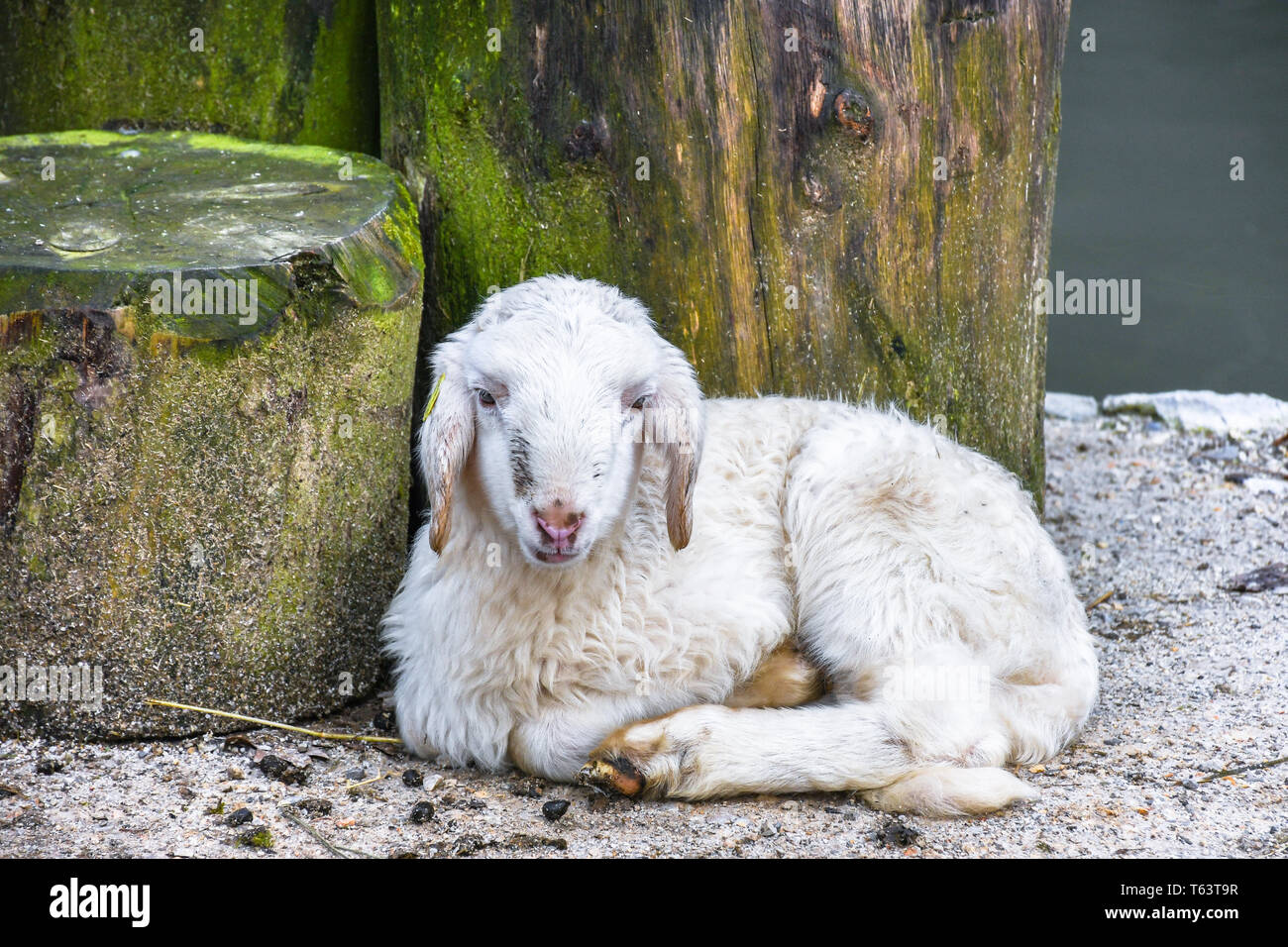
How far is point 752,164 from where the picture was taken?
389 cm

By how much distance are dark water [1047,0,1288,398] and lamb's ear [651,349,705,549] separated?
573cm

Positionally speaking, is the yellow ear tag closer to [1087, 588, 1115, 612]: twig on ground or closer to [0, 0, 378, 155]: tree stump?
[0, 0, 378, 155]: tree stump

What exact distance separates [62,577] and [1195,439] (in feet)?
18.9

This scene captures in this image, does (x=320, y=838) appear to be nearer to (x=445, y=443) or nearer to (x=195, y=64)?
(x=445, y=443)

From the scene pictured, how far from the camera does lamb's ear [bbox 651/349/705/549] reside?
3.32m

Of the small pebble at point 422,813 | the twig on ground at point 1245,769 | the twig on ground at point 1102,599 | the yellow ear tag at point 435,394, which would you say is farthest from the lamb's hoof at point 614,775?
the twig on ground at point 1102,599

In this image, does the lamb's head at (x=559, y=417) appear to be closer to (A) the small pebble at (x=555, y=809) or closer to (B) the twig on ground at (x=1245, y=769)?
(A) the small pebble at (x=555, y=809)

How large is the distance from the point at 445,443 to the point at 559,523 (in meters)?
0.46

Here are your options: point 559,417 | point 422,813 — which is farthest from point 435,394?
point 422,813

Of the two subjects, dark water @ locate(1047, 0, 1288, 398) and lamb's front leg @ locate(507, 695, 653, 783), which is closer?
lamb's front leg @ locate(507, 695, 653, 783)

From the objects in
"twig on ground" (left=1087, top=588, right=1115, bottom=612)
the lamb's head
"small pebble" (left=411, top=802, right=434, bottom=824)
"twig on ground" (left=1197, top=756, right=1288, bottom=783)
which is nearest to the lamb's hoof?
"small pebble" (left=411, top=802, right=434, bottom=824)

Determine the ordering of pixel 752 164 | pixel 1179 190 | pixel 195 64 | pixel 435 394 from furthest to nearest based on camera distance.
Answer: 1. pixel 1179 190
2. pixel 195 64
3. pixel 752 164
4. pixel 435 394

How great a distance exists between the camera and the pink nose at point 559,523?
2.96 metres

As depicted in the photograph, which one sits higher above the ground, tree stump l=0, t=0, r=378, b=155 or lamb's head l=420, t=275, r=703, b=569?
tree stump l=0, t=0, r=378, b=155
